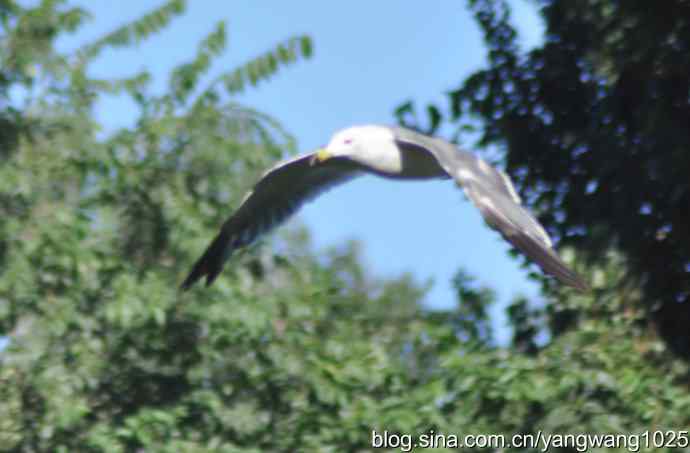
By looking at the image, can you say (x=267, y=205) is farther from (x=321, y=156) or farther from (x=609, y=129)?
(x=609, y=129)

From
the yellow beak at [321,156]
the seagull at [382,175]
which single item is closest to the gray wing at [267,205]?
the seagull at [382,175]

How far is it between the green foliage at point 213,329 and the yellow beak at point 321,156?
29.6 inches

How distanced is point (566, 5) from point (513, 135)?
2.00 feet

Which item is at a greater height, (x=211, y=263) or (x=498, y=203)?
(x=211, y=263)

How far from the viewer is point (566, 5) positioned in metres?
5.91

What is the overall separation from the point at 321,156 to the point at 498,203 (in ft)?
3.11

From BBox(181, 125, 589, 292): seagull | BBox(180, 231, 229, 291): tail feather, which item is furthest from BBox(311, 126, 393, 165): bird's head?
BBox(180, 231, 229, 291): tail feather

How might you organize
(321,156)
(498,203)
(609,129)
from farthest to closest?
(609,129) → (321,156) → (498,203)

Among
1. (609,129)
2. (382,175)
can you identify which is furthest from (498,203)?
(609,129)

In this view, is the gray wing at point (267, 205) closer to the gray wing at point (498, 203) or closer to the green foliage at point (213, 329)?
the green foliage at point (213, 329)

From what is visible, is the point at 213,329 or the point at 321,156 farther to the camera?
the point at 213,329

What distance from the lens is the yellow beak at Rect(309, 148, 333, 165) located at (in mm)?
5254

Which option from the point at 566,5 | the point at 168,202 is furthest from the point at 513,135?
the point at 168,202

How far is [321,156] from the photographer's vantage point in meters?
5.26
